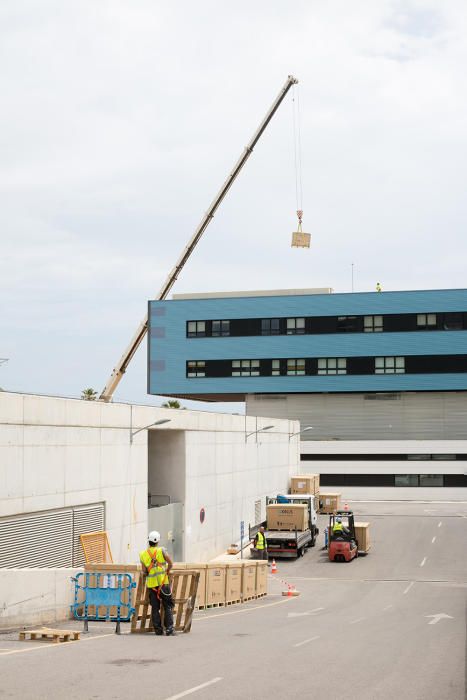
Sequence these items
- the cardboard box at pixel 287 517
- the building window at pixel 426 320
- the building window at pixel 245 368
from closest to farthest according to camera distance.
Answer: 1. the cardboard box at pixel 287 517
2. the building window at pixel 426 320
3. the building window at pixel 245 368

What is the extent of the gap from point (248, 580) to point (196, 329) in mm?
52869

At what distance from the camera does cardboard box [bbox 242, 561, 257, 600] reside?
29.1m

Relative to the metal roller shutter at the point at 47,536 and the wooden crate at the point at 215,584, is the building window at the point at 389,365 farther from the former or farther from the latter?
the metal roller shutter at the point at 47,536

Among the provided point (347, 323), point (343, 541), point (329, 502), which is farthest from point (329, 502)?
point (343, 541)

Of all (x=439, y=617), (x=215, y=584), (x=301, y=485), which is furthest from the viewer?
(x=301, y=485)

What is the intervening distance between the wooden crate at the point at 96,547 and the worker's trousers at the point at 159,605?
9.77 m

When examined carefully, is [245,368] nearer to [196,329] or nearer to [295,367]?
[295,367]

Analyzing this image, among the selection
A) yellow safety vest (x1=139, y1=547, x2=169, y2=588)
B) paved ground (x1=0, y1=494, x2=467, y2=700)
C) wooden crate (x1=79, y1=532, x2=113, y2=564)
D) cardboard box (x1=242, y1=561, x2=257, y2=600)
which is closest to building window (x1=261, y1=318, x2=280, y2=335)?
paved ground (x1=0, y1=494, x2=467, y2=700)

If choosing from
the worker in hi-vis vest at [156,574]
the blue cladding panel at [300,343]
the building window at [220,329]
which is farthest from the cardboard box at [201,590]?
the building window at [220,329]

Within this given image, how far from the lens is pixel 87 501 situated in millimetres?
26844

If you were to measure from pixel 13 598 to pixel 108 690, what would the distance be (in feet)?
31.1

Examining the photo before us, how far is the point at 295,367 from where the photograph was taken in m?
78.6

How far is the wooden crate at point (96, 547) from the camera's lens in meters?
Answer: 26.6

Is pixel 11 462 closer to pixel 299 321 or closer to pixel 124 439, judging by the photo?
pixel 124 439
